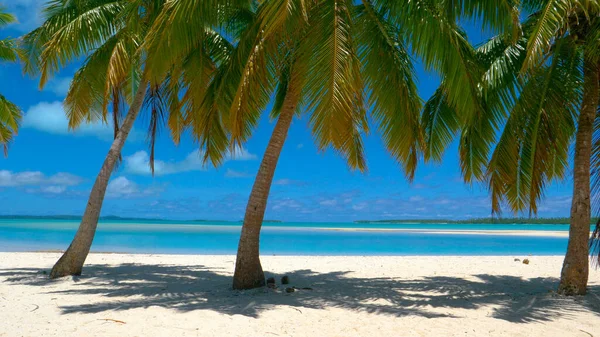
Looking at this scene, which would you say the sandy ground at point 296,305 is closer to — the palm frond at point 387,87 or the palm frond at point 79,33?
the palm frond at point 387,87

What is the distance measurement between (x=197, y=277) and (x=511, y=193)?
5.87 metres

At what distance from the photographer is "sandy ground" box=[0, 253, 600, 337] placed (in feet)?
18.8

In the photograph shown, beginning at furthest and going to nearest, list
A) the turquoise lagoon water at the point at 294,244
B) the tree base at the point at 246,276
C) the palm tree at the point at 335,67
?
1. the turquoise lagoon water at the point at 294,244
2. the tree base at the point at 246,276
3. the palm tree at the point at 335,67

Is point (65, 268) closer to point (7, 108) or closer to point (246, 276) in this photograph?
point (246, 276)

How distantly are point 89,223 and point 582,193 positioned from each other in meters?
8.31

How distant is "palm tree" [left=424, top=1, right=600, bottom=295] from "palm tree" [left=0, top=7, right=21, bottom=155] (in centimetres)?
1179

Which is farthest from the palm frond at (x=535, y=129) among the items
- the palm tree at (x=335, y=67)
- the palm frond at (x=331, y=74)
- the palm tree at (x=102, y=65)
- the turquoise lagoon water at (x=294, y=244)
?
the turquoise lagoon water at (x=294, y=244)

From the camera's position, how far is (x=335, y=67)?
6270 millimetres

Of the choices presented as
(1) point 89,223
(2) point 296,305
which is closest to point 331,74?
(2) point 296,305

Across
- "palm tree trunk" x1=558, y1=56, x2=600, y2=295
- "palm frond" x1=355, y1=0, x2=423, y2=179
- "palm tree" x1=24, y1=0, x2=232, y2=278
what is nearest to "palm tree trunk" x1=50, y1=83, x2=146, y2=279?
"palm tree" x1=24, y1=0, x2=232, y2=278

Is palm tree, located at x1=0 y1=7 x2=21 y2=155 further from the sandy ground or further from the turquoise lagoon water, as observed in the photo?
the turquoise lagoon water

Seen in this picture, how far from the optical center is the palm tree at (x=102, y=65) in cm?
912

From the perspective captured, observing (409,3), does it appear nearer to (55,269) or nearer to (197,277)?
(197,277)

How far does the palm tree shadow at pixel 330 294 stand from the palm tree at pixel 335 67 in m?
0.91
